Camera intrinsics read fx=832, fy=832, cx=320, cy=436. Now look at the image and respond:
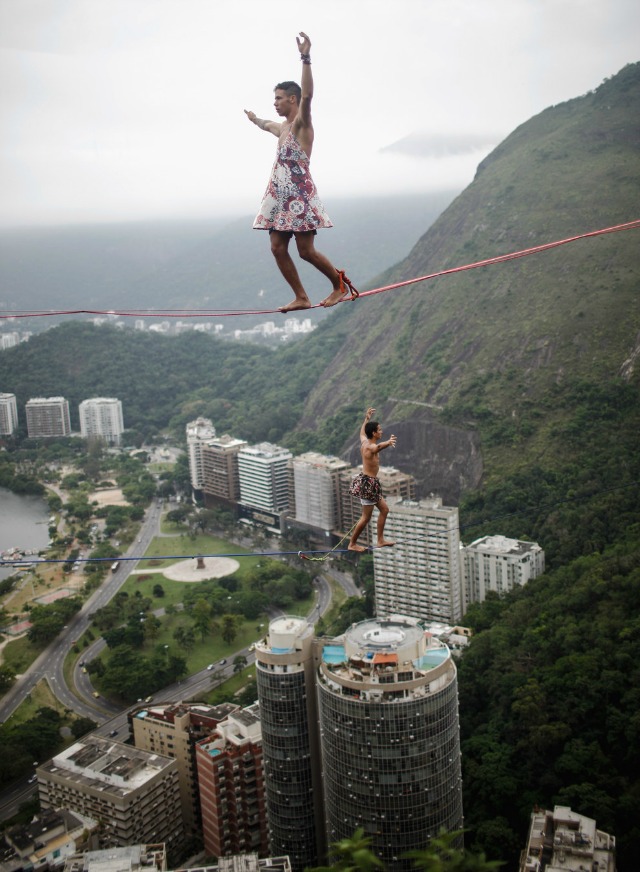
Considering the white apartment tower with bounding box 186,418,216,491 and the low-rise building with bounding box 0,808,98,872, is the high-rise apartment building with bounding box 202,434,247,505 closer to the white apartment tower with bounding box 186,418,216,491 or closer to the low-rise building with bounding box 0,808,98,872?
the white apartment tower with bounding box 186,418,216,491

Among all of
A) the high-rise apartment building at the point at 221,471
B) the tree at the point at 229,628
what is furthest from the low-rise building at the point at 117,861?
the high-rise apartment building at the point at 221,471

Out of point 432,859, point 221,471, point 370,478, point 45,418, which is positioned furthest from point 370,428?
point 45,418

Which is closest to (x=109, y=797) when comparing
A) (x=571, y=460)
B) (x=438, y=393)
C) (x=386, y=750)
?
(x=386, y=750)

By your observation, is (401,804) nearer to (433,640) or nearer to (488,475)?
(433,640)

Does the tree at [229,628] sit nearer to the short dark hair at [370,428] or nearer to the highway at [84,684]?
the highway at [84,684]

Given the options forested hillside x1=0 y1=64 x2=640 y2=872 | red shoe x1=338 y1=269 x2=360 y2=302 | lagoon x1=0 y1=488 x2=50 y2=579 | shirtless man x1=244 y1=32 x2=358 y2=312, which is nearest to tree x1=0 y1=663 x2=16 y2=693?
lagoon x1=0 y1=488 x2=50 y2=579

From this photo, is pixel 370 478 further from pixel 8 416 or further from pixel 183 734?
pixel 8 416
